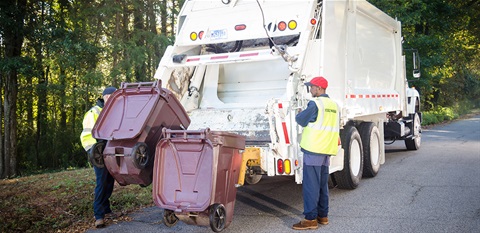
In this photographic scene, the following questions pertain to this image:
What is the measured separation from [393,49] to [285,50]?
4.49 m

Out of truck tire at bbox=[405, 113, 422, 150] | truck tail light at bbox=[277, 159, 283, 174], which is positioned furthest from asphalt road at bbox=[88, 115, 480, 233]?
truck tire at bbox=[405, 113, 422, 150]

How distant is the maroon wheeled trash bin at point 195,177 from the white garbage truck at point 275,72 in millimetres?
644

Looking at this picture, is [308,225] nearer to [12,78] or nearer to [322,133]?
[322,133]

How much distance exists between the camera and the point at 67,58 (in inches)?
492

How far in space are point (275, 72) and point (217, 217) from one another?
2.89 meters

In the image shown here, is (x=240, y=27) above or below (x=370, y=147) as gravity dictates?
above

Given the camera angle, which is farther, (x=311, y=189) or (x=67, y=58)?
(x=67, y=58)

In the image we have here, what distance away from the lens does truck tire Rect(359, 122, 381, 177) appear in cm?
716

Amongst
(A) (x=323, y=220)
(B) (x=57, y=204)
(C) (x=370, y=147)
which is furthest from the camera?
(C) (x=370, y=147)

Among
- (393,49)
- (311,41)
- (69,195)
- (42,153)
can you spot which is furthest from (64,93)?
(311,41)

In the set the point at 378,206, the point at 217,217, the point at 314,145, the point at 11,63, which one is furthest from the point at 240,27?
the point at 11,63

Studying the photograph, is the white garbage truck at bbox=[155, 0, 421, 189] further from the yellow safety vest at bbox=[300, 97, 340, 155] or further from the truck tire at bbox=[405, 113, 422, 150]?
the truck tire at bbox=[405, 113, 422, 150]

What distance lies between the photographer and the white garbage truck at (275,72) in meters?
5.09

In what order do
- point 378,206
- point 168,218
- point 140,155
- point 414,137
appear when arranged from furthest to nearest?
point 414,137 → point 378,206 → point 140,155 → point 168,218
